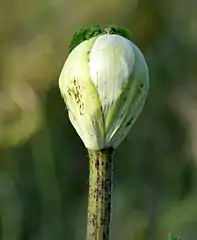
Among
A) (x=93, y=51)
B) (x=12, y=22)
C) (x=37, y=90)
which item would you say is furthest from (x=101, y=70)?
(x=12, y=22)

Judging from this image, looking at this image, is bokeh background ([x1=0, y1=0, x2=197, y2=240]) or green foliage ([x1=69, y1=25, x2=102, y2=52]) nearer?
green foliage ([x1=69, y1=25, x2=102, y2=52])

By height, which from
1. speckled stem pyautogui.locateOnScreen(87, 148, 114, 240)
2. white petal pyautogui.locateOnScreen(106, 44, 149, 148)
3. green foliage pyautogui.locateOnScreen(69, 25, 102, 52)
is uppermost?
green foliage pyautogui.locateOnScreen(69, 25, 102, 52)

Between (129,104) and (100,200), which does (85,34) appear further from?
(100,200)

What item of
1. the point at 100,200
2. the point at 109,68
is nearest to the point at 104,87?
the point at 109,68

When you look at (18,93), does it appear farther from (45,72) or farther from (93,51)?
(93,51)

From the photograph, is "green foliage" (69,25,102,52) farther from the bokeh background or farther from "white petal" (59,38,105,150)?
the bokeh background

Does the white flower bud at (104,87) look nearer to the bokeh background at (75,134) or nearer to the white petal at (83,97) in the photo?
the white petal at (83,97)

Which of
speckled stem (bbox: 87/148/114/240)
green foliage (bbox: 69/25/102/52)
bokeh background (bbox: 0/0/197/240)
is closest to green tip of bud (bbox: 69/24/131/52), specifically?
green foliage (bbox: 69/25/102/52)
